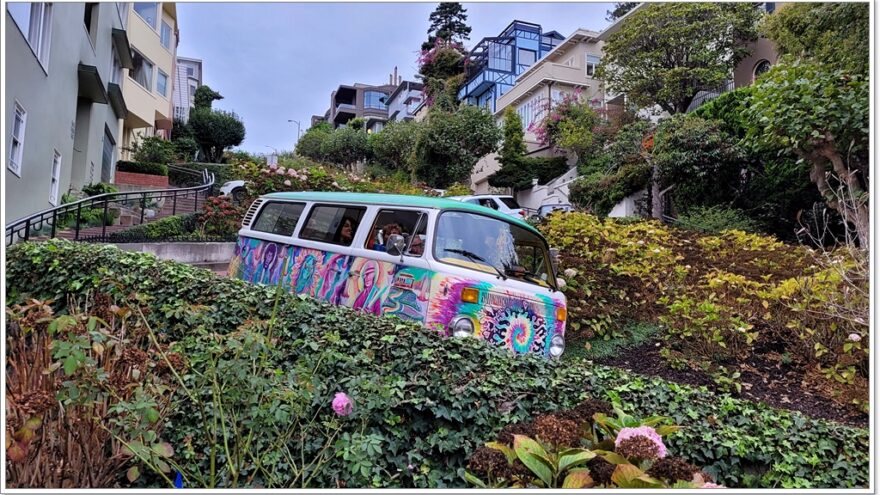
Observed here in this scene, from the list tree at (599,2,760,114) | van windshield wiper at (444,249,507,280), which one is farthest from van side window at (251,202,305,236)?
tree at (599,2,760,114)

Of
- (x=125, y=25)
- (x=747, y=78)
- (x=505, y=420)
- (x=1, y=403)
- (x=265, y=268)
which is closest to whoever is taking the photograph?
(x=1, y=403)

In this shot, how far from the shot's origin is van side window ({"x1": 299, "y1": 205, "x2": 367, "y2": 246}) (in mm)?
6066

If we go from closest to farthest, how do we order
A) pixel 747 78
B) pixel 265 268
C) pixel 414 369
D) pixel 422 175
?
pixel 414 369
pixel 265 268
pixel 747 78
pixel 422 175

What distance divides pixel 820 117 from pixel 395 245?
828 centimetres

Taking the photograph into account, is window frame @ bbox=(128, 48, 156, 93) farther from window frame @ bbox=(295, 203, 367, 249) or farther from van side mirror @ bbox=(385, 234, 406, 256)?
van side mirror @ bbox=(385, 234, 406, 256)

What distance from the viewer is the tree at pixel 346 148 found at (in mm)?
41094

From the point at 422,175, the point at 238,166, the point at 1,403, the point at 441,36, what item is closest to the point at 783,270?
the point at 1,403

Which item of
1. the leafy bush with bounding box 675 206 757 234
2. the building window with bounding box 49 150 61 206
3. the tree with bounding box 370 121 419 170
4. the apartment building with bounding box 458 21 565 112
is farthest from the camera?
the apartment building with bounding box 458 21 565 112

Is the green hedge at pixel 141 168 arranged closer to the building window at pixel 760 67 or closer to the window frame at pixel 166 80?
the window frame at pixel 166 80

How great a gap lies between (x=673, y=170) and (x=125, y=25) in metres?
20.5

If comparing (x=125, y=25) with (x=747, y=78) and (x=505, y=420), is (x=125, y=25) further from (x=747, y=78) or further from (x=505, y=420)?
(x=747, y=78)

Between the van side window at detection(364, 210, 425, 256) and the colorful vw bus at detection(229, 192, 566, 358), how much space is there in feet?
0.04

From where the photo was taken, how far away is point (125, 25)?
21.7 metres

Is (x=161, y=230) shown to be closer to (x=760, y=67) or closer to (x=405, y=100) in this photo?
(x=760, y=67)
